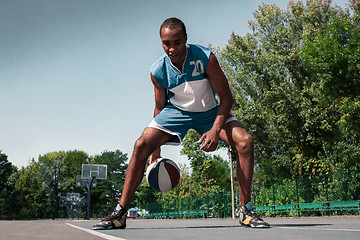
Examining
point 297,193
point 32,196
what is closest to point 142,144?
point 297,193

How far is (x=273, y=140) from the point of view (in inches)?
942

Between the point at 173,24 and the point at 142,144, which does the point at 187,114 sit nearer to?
the point at 142,144

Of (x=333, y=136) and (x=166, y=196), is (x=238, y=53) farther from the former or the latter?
(x=166, y=196)

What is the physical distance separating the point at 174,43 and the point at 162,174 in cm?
141

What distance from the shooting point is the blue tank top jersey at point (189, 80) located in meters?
3.56

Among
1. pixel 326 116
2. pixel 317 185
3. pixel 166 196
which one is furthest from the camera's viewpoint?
pixel 166 196

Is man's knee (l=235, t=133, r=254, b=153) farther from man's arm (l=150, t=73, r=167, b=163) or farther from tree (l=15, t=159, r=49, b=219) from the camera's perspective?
tree (l=15, t=159, r=49, b=219)

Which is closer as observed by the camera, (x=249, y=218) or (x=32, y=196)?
(x=249, y=218)

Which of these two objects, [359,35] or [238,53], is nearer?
[359,35]

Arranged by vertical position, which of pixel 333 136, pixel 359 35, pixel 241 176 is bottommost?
pixel 241 176

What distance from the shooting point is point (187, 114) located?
3.69m

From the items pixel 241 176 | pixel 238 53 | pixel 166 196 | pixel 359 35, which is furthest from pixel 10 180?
pixel 241 176

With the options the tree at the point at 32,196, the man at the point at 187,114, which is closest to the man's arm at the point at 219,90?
the man at the point at 187,114

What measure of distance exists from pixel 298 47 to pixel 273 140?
638 centimetres
